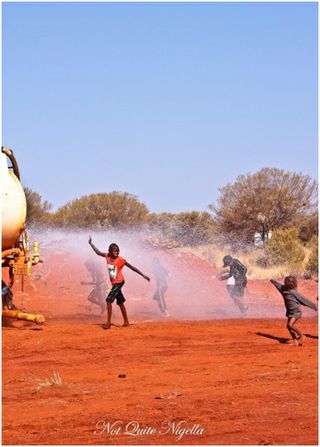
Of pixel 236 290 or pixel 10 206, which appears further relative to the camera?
pixel 236 290

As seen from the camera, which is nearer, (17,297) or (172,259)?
(17,297)

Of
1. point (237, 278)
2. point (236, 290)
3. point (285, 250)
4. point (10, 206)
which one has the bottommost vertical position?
point (285, 250)

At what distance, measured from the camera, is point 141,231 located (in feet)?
137

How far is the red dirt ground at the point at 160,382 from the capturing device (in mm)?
8086

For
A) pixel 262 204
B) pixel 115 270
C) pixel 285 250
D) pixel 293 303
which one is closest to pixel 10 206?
pixel 115 270

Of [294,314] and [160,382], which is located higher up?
[294,314]

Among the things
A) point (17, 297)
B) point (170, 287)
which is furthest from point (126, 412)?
point (170, 287)

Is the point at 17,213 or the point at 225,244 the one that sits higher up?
the point at 17,213

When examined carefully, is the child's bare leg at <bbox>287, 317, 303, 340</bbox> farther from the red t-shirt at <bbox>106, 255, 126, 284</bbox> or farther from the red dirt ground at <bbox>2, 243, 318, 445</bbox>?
the red t-shirt at <bbox>106, 255, 126, 284</bbox>

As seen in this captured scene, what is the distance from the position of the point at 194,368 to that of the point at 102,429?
3.54 m

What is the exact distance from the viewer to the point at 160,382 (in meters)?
10.6

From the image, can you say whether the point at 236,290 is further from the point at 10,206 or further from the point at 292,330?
the point at 10,206

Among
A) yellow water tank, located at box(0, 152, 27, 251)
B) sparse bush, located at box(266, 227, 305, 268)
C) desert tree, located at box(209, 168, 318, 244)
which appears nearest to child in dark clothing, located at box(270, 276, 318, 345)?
yellow water tank, located at box(0, 152, 27, 251)

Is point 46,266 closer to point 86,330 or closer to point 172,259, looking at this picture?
point 172,259
